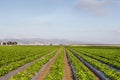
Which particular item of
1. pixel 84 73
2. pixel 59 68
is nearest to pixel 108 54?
pixel 59 68

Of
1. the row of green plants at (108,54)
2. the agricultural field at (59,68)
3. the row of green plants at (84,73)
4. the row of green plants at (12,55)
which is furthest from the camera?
the row of green plants at (108,54)

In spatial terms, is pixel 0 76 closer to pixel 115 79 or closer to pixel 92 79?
pixel 92 79

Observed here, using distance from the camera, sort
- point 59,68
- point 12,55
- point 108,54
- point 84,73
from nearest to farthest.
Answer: point 84,73
point 59,68
point 12,55
point 108,54

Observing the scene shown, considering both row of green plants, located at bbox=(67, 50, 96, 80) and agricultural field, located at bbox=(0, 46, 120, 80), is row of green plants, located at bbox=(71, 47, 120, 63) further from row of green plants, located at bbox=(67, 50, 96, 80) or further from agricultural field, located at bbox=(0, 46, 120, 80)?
row of green plants, located at bbox=(67, 50, 96, 80)

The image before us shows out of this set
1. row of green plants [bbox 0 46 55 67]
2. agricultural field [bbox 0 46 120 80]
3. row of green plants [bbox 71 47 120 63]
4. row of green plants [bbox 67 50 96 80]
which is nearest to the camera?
row of green plants [bbox 67 50 96 80]

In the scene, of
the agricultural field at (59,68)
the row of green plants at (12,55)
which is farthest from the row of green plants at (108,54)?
the row of green plants at (12,55)

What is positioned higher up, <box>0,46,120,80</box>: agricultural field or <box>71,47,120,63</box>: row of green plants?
→ <box>71,47,120,63</box>: row of green plants

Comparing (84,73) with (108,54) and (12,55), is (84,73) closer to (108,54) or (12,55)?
(12,55)

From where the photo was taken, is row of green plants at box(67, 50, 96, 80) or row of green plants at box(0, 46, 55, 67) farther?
row of green plants at box(0, 46, 55, 67)

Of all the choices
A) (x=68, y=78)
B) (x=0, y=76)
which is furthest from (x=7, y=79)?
(x=68, y=78)

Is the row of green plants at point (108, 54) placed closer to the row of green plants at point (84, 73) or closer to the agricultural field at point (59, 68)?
the agricultural field at point (59, 68)

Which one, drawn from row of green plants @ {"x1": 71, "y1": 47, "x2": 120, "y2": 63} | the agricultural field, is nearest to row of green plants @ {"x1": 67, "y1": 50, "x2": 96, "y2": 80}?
the agricultural field

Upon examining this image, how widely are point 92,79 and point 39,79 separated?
4232 millimetres

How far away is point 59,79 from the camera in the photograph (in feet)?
58.7
